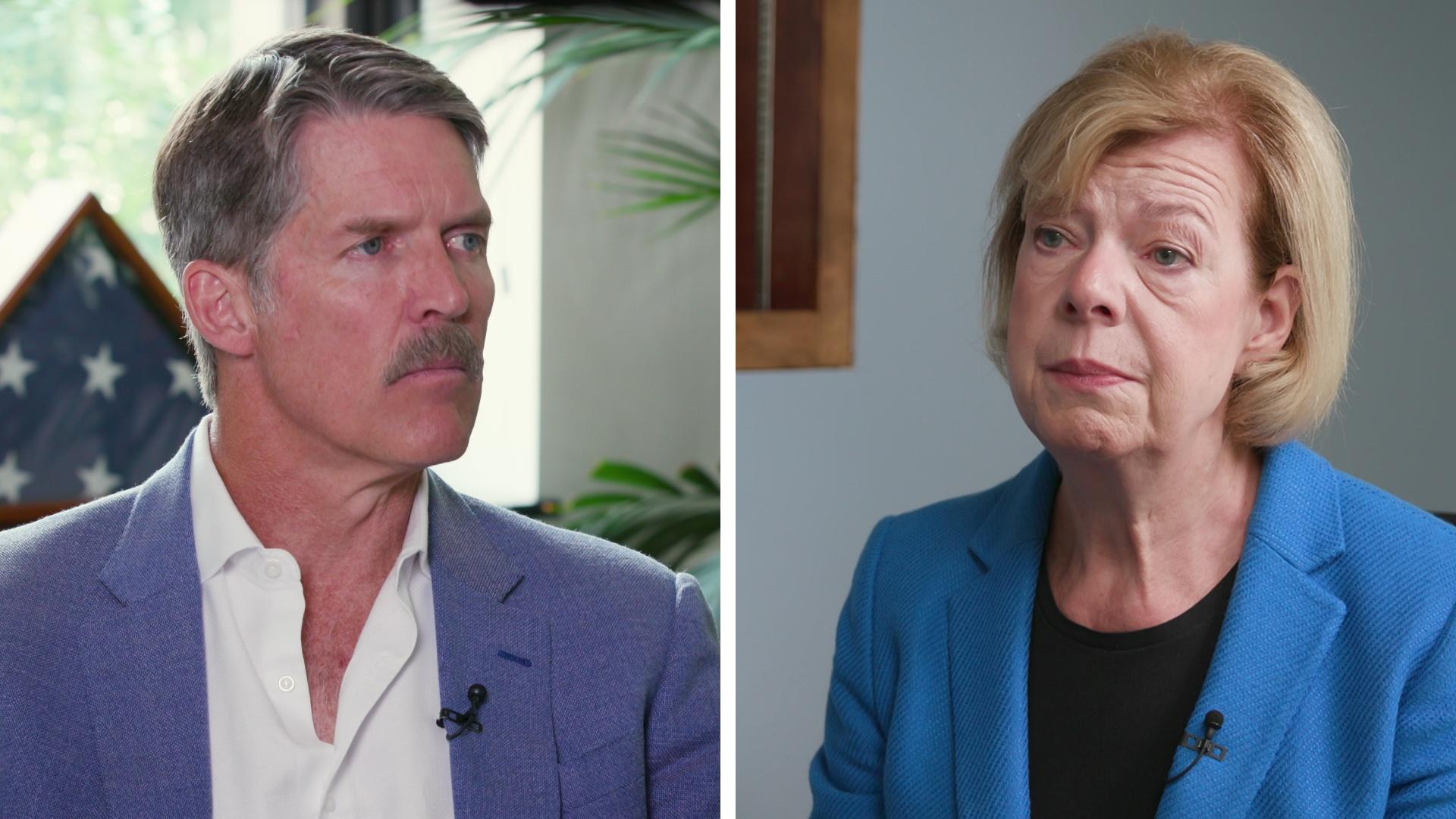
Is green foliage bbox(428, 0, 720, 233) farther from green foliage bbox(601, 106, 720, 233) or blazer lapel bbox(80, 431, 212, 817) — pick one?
blazer lapel bbox(80, 431, 212, 817)

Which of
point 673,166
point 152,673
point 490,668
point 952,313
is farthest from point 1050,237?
point 152,673

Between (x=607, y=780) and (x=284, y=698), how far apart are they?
1.13ft

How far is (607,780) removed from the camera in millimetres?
1360

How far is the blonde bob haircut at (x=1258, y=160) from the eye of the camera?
1271mm

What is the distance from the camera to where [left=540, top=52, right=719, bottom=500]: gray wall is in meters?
1.77

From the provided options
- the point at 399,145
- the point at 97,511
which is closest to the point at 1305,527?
the point at 399,145

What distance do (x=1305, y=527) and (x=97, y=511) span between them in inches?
46.1

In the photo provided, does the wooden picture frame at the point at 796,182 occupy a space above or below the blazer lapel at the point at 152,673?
above

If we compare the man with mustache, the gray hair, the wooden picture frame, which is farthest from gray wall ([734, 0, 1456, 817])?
the gray hair

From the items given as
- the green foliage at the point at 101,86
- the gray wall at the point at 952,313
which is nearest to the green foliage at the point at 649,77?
the gray wall at the point at 952,313

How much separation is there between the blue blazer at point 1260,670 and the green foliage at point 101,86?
36.2 inches

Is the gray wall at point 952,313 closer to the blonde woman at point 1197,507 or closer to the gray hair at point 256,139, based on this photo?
the blonde woman at point 1197,507

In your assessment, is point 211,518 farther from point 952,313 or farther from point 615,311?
point 952,313

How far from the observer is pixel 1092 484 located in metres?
1.40
